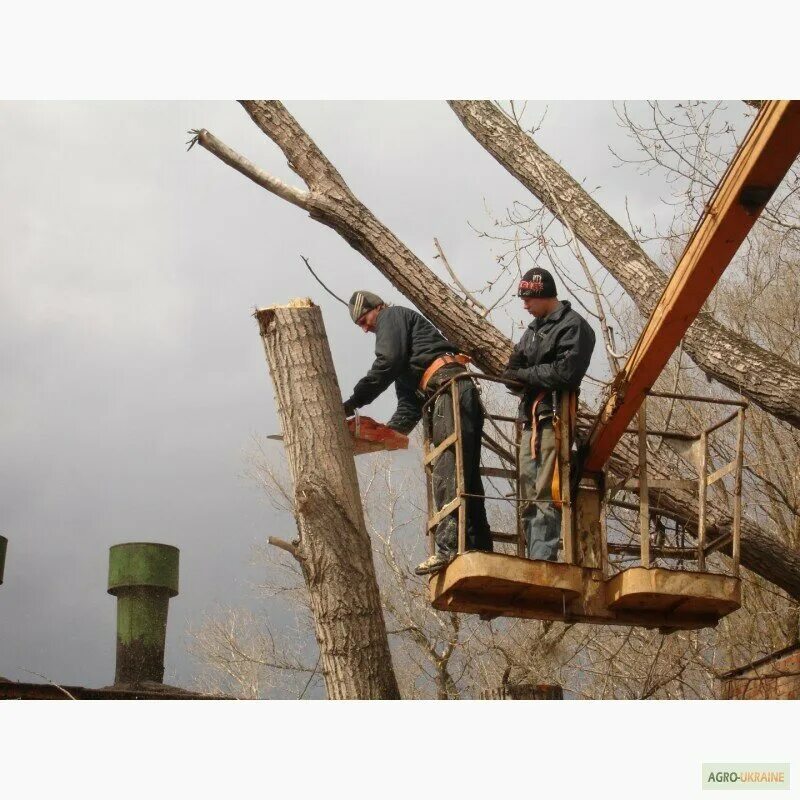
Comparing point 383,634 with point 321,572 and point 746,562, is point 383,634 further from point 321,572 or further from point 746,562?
point 746,562

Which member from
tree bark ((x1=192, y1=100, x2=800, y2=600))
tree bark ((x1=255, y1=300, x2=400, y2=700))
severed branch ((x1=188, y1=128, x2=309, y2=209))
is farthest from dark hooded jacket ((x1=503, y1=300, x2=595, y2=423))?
severed branch ((x1=188, y1=128, x2=309, y2=209))

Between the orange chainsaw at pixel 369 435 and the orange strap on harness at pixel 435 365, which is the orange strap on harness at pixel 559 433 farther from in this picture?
the orange chainsaw at pixel 369 435

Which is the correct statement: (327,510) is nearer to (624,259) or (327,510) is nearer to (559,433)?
(559,433)

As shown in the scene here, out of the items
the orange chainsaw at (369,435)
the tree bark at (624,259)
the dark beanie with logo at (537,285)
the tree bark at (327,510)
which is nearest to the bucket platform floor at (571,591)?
the tree bark at (327,510)

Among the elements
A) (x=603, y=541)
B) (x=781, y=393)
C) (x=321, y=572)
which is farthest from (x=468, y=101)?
(x=321, y=572)

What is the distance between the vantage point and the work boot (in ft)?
18.0

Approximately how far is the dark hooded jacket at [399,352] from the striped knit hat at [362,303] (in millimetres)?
97

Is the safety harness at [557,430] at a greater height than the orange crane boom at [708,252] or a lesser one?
lesser

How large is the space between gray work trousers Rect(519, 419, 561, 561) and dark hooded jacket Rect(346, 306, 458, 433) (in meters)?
0.74

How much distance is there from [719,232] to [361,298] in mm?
2137

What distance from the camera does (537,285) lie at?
575 centimetres

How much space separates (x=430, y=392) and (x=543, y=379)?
0.72 metres

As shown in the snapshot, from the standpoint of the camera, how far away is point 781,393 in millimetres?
6891

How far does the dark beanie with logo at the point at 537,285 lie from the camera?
5.75 m
